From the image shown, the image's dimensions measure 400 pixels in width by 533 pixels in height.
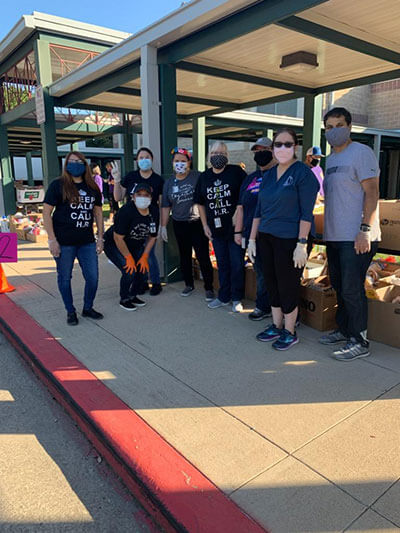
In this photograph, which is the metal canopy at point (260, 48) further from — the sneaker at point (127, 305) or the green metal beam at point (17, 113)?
the sneaker at point (127, 305)

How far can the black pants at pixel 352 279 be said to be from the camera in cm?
333

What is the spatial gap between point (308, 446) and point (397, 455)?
49cm

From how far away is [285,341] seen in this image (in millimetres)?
3684

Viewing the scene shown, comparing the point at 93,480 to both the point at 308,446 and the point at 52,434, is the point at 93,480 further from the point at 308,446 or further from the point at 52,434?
the point at 308,446

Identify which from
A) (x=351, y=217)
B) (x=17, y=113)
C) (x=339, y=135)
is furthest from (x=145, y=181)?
(x=17, y=113)

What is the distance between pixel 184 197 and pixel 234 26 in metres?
2.00

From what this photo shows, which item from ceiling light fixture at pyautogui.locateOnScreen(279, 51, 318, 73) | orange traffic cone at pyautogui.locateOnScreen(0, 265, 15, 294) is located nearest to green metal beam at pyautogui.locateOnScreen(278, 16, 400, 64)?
ceiling light fixture at pyautogui.locateOnScreen(279, 51, 318, 73)

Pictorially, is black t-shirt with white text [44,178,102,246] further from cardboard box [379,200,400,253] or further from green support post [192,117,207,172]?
green support post [192,117,207,172]

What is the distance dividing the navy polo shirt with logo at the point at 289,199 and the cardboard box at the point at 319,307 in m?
0.87

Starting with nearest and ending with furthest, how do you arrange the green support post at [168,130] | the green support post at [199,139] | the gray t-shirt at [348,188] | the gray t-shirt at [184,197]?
the gray t-shirt at [348,188], the gray t-shirt at [184,197], the green support post at [168,130], the green support post at [199,139]

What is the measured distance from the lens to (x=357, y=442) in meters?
2.43

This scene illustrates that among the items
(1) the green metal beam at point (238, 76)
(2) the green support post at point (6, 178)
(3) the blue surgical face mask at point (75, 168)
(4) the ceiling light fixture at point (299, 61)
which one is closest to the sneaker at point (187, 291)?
(3) the blue surgical face mask at point (75, 168)

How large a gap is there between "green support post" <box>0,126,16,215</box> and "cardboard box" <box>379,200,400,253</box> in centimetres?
1267

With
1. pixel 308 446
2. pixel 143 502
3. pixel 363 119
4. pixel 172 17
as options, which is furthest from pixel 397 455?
pixel 363 119
